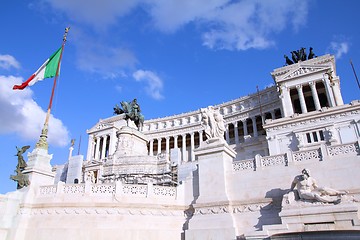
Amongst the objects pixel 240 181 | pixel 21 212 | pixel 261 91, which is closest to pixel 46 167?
pixel 21 212

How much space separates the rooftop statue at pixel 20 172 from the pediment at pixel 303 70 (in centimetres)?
4630

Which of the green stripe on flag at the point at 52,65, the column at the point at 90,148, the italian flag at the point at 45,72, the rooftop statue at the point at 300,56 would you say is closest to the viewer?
the italian flag at the point at 45,72

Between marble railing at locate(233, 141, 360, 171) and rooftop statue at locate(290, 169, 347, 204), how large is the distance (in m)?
1.74

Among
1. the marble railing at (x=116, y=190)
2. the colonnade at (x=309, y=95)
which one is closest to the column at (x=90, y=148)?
the colonnade at (x=309, y=95)

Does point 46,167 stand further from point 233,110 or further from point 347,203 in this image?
point 233,110

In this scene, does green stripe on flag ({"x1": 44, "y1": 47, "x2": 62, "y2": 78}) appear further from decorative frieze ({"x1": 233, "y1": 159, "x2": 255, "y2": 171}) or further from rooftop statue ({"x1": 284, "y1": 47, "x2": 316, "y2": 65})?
rooftop statue ({"x1": 284, "y1": 47, "x2": 316, "y2": 65})

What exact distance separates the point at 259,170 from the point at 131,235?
26.2ft

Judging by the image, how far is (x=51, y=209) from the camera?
1691cm

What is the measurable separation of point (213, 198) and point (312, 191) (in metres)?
5.40

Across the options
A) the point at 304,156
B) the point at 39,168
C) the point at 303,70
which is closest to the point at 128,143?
the point at 39,168

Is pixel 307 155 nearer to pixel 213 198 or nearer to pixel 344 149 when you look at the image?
pixel 344 149

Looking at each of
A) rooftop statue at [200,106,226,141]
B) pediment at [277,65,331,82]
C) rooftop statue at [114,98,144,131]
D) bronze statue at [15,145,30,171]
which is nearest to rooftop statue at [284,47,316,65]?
pediment at [277,65,331,82]

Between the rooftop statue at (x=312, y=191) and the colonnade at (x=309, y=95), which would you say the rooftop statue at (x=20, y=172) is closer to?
the rooftop statue at (x=312, y=191)

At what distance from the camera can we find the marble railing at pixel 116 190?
1673 cm
